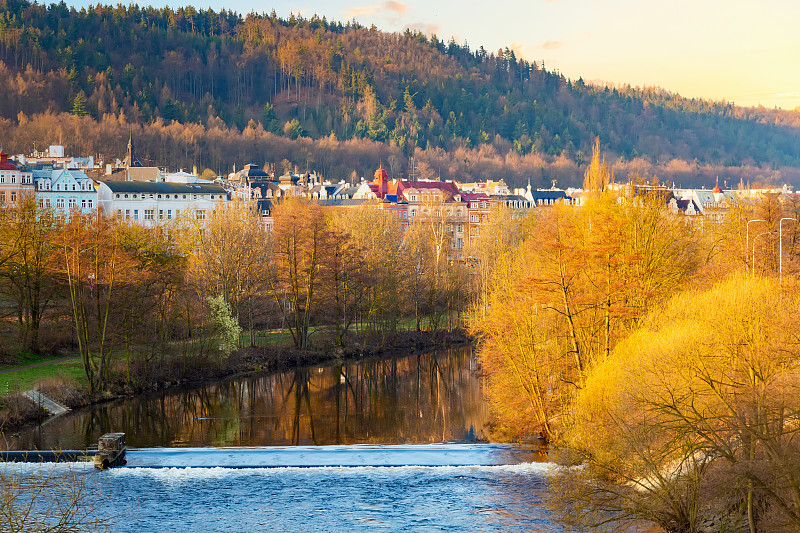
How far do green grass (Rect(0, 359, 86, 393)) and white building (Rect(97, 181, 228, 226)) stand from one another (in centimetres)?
4893

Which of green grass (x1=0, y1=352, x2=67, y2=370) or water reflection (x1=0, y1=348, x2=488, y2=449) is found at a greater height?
green grass (x1=0, y1=352, x2=67, y2=370)

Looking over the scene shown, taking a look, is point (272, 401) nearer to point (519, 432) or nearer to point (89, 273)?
point (89, 273)

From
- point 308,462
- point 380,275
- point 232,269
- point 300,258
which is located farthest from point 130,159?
point 308,462

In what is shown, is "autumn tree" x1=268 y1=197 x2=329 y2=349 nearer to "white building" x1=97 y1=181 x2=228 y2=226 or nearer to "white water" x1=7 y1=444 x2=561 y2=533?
"white water" x1=7 y1=444 x2=561 y2=533

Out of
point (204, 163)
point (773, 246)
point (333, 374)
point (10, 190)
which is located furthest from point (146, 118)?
point (773, 246)

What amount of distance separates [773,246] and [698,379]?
85.6ft

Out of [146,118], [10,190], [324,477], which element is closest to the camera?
[324,477]

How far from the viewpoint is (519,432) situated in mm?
33719

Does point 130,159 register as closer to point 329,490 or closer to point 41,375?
point 41,375

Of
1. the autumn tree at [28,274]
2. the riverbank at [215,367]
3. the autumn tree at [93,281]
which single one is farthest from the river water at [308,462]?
the autumn tree at [28,274]

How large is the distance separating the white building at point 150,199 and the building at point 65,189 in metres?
1.26

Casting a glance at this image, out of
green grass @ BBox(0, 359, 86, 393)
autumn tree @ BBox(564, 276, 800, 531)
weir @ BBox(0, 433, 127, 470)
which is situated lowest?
weir @ BBox(0, 433, 127, 470)

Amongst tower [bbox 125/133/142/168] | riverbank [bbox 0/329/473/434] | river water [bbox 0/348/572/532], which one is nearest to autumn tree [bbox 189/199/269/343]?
riverbank [bbox 0/329/473/434]

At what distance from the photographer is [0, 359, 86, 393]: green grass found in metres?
39.6
